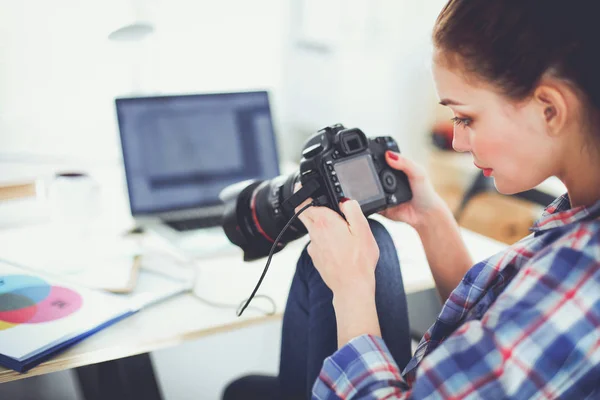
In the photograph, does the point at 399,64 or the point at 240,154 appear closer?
the point at 240,154

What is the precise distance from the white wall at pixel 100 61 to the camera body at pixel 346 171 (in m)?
1.15

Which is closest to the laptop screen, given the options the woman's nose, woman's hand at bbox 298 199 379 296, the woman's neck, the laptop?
the laptop

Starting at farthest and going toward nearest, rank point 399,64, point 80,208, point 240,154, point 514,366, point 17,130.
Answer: point 399,64, point 17,130, point 240,154, point 80,208, point 514,366

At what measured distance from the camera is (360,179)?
0.91 metres

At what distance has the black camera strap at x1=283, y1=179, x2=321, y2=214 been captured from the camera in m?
0.87

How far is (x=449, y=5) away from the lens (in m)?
0.72

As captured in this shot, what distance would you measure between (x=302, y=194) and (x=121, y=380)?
51cm

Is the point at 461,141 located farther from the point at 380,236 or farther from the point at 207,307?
the point at 207,307

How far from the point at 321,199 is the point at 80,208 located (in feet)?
1.92

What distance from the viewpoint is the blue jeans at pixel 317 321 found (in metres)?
0.85

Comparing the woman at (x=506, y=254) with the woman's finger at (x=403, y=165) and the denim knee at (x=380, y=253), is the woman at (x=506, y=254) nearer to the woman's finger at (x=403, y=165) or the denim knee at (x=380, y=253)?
the denim knee at (x=380, y=253)

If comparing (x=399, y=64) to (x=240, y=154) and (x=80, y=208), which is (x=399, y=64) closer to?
(x=240, y=154)

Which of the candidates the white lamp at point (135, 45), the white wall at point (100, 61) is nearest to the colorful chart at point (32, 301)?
the white wall at point (100, 61)

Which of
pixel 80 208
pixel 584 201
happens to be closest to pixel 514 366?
pixel 584 201
